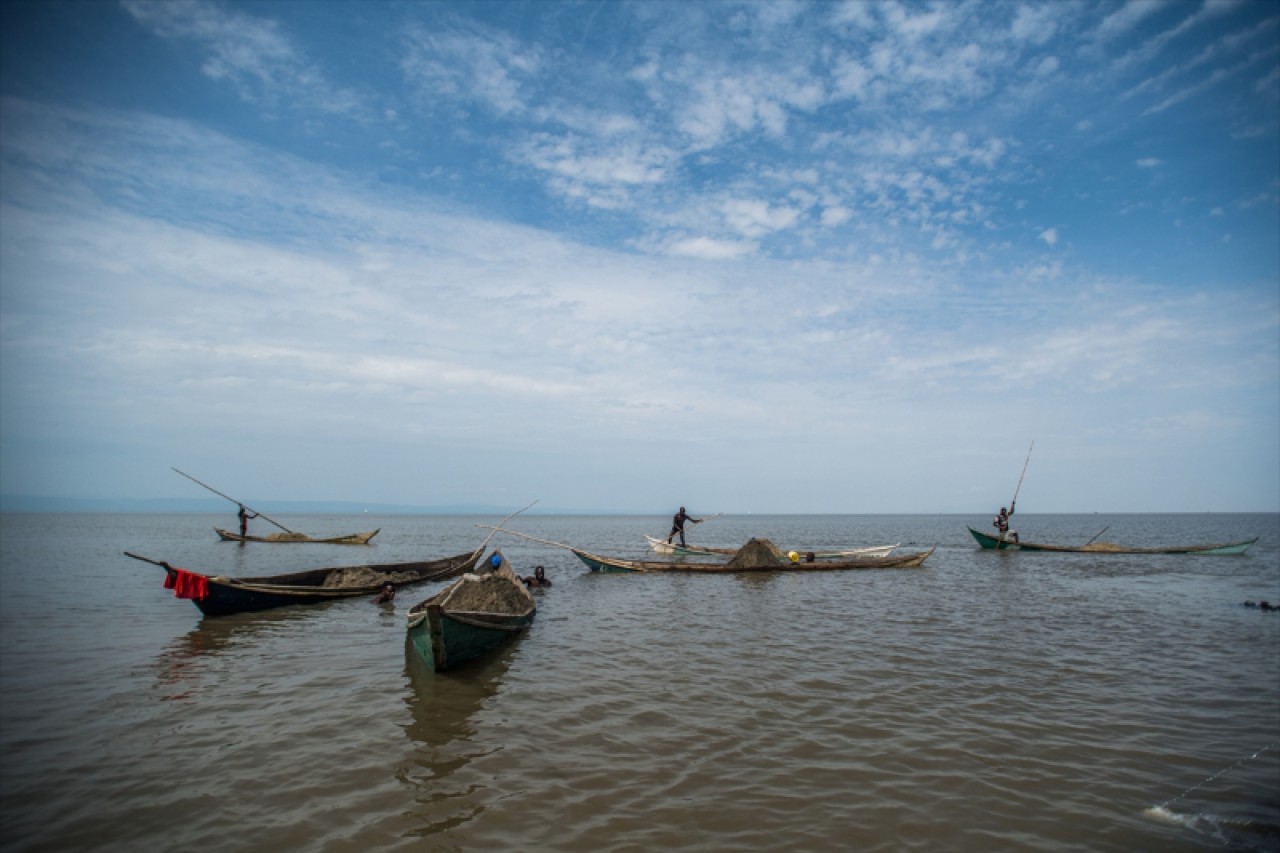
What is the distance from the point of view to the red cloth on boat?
43.5 ft

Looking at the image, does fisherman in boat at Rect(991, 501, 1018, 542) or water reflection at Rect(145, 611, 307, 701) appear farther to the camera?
fisherman in boat at Rect(991, 501, 1018, 542)

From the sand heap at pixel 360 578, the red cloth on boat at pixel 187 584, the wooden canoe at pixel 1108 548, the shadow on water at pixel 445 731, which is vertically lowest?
the shadow on water at pixel 445 731

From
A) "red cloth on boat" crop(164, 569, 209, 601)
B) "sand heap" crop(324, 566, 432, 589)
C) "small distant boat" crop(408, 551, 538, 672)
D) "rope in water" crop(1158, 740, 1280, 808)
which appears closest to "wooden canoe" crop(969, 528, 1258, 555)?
"rope in water" crop(1158, 740, 1280, 808)

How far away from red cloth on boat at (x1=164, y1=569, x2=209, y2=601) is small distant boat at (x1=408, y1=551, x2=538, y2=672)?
6339 millimetres

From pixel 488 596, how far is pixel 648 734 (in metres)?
6.29

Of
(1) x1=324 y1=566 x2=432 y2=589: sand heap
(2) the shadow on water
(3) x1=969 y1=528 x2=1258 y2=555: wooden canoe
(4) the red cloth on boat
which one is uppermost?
(3) x1=969 y1=528 x2=1258 y2=555: wooden canoe

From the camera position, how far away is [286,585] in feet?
55.3

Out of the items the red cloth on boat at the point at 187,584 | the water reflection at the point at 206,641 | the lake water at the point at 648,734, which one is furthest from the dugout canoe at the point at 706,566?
the red cloth on boat at the point at 187,584

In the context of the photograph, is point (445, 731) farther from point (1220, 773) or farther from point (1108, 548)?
point (1108, 548)

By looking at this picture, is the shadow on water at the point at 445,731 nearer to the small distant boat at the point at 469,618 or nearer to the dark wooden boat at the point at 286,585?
the small distant boat at the point at 469,618

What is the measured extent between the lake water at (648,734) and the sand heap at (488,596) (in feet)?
3.06

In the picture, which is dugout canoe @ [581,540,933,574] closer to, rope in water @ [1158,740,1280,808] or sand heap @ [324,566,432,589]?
sand heap @ [324,566,432,589]

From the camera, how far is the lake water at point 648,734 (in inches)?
214

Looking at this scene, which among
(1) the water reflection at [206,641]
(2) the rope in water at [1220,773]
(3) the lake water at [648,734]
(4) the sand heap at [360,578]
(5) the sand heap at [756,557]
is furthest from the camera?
(5) the sand heap at [756,557]
